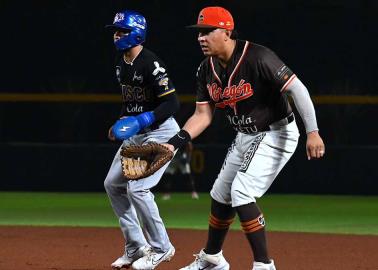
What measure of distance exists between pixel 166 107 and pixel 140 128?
0.25 metres

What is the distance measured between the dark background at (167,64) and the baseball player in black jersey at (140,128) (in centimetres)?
952

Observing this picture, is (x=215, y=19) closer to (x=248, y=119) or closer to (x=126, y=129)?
(x=248, y=119)

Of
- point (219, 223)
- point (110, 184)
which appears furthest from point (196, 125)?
point (110, 184)

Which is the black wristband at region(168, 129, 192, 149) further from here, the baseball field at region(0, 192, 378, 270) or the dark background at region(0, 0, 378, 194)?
the dark background at region(0, 0, 378, 194)

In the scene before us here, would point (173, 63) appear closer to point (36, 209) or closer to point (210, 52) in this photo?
point (36, 209)

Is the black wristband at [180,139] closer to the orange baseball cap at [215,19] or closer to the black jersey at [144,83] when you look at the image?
the black jersey at [144,83]

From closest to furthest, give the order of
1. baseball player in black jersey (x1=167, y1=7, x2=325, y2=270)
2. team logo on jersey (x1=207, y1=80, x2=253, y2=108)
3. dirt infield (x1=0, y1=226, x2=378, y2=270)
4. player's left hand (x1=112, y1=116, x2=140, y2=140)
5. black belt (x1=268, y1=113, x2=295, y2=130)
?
baseball player in black jersey (x1=167, y1=7, x2=325, y2=270) < team logo on jersey (x1=207, y1=80, x2=253, y2=108) < black belt (x1=268, y1=113, x2=295, y2=130) < player's left hand (x1=112, y1=116, x2=140, y2=140) < dirt infield (x1=0, y1=226, x2=378, y2=270)

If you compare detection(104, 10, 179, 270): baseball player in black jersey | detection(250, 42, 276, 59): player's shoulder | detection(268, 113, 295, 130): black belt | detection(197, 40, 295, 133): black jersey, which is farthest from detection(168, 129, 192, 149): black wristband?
detection(250, 42, 276, 59): player's shoulder

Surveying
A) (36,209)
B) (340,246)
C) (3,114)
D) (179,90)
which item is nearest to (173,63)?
(179,90)

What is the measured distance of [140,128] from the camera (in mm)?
6977

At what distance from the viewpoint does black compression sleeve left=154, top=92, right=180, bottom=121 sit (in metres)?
7.04

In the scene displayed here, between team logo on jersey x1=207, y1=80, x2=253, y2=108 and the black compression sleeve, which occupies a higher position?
team logo on jersey x1=207, y1=80, x2=253, y2=108

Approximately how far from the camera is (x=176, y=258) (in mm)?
8203

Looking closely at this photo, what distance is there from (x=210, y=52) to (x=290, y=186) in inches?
408
